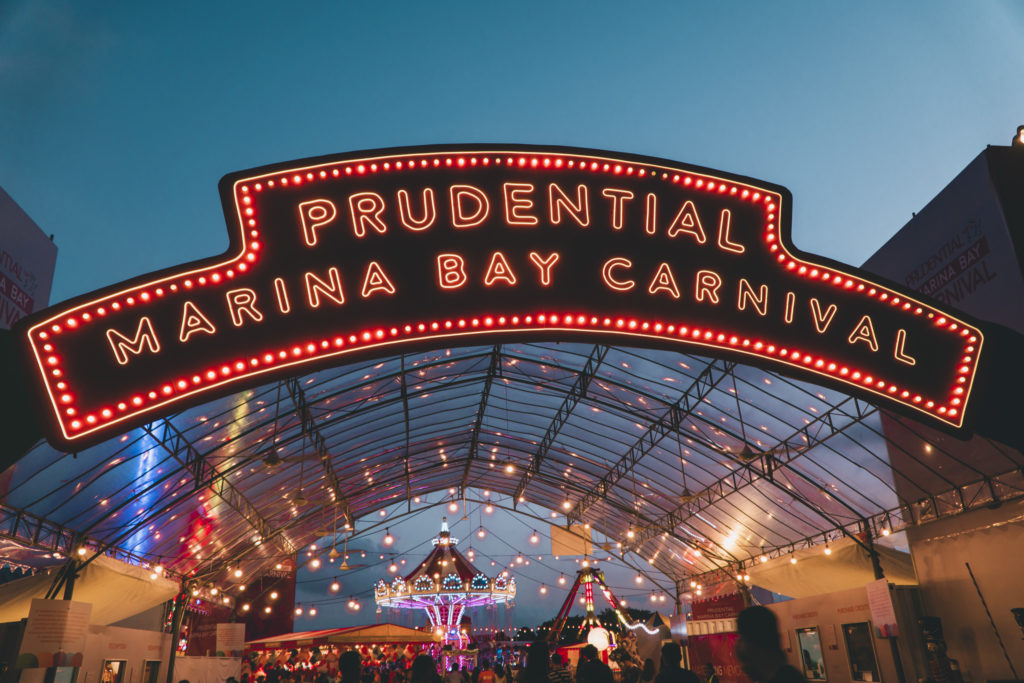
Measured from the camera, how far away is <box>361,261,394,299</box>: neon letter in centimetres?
443

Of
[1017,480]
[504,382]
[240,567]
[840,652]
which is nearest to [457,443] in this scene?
[504,382]

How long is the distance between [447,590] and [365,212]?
30.3 metres

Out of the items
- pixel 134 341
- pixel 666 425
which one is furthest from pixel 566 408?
pixel 134 341

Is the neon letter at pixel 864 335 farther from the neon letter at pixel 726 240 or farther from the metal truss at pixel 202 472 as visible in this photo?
the metal truss at pixel 202 472

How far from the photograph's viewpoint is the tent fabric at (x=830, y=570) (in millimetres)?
17672

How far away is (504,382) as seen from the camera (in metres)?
22.0

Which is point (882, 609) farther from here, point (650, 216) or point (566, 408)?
point (650, 216)

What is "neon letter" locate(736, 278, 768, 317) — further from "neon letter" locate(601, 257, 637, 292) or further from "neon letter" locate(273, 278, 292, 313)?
"neon letter" locate(273, 278, 292, 313)

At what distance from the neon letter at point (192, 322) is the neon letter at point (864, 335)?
4.35 meters

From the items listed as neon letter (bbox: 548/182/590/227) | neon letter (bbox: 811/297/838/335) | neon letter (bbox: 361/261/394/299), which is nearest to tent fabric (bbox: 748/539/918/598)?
neon letter (bbox: 811/297/838/335)

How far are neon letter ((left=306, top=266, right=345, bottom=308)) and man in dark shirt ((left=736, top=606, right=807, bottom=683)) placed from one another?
2.96 metres


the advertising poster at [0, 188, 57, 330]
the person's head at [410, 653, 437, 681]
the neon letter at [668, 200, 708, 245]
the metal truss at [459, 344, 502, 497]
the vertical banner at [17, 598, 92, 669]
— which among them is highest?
the metal truss at [459, 344, 502, 497]

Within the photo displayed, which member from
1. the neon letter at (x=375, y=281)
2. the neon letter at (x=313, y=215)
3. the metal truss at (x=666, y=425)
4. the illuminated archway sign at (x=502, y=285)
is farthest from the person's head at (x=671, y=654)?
the metal truss at (x=666, y=425)

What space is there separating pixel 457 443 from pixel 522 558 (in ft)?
27.8
